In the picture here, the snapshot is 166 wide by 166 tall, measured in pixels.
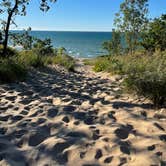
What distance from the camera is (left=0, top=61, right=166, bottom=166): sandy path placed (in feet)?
10.3

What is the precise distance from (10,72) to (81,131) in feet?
14.8

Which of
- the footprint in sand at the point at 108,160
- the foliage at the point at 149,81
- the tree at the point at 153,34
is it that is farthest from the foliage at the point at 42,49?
the footprint in sand at the point at 108,160

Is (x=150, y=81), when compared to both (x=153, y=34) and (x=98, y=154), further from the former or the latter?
(x=153, y=34)

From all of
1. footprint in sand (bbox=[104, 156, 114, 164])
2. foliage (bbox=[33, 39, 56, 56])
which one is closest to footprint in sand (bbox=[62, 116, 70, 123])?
footprint in sand (bbox=[104, 156, 114, 164])

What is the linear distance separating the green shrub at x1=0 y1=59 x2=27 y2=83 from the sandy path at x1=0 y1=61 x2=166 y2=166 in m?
1.83

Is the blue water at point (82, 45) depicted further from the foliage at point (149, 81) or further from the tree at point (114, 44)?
the foliage at point (149, 81)

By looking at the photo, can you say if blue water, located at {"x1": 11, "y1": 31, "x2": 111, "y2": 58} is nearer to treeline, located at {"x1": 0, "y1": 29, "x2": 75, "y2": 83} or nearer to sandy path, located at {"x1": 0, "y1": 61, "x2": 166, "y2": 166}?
treeline, located at {"x1": 0, "y1": 29, "x2": 75, "y2": 83}

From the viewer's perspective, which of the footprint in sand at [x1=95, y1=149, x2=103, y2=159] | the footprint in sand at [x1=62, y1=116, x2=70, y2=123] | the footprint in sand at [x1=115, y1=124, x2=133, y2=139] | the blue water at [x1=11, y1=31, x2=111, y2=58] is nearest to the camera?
the footprint in sand at [x1=95, y1=149, x2=103, y2=159]

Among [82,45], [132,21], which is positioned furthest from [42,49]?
[82,45]

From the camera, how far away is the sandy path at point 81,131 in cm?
315

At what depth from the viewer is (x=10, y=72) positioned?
787 centimetres

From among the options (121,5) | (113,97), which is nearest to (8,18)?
(113,97)

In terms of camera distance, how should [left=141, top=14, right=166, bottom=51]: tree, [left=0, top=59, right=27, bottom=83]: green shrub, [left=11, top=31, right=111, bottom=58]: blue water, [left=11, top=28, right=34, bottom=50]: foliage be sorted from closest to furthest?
1. [left=0, top=59, right=27, bottom=83]: green shrub
2. [left=11, top=28, right=34, bottom=50]: foliage
3. [left=141, top=14, right=166, bottom=51]: tree
4. [left=11, top=31, right=111, bottom=58]: blue water

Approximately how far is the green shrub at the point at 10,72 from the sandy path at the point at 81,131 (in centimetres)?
183
